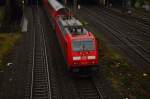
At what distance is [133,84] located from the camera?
2097 cm

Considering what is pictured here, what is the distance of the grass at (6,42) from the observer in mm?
28712

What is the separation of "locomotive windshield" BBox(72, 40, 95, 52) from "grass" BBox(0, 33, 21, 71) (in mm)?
7136

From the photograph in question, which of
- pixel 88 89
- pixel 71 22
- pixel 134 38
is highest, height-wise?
pixel 71 22

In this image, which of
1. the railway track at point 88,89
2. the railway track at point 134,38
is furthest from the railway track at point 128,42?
the railway track at point 88,89

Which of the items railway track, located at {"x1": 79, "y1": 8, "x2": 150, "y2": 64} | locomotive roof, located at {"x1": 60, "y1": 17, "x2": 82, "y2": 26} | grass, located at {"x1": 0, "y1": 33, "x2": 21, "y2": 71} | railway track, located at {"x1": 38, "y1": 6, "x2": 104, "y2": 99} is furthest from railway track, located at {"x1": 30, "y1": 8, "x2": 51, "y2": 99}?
railway track, located at {"x1": 79, "y1": 8, "x2": 150, "y2": 64}

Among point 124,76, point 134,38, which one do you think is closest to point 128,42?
point 134,38

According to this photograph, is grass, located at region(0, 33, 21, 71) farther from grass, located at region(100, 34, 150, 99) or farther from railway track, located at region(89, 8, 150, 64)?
railway track, located at region(89, 8, 150, 64)

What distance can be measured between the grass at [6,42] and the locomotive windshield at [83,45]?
714 centimetres

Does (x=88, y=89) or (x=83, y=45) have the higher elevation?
(x=83, y=45)

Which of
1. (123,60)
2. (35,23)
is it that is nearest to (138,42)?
(123,60)

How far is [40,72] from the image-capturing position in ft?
78.3

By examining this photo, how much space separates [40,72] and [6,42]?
1159 centimetres

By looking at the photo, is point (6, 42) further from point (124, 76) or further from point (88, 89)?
point (88, 89)

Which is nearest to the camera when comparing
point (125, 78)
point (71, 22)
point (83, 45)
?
point (83, 45)
